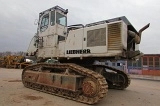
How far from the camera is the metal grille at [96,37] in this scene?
23.6 feet

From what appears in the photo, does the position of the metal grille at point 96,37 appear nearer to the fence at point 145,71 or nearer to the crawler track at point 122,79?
the crawler track at point 122,79

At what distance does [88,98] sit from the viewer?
683 centimetres

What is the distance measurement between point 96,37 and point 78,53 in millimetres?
1108

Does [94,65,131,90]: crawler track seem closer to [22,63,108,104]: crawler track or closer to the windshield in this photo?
[22,63,108,104]: crawler track

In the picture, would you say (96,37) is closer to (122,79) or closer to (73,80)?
(73,80)

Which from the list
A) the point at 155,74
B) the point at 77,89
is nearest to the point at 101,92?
the point at 77,89

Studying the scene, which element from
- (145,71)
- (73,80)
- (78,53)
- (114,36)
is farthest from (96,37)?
(145,71)

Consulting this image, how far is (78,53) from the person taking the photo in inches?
314

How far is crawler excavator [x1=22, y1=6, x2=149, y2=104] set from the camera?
6777mm

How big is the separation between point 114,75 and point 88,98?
11.5 feet

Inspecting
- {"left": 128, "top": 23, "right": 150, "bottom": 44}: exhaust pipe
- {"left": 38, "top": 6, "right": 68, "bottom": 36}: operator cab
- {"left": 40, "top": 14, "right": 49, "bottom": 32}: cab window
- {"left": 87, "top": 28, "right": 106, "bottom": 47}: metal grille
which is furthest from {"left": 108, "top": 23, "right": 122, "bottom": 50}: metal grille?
{"left": 40, "top": 14, "right": 49, "bottom": 32}: cab window

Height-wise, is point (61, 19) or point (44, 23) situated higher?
point (61, 19)

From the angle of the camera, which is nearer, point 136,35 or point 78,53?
point 136,35

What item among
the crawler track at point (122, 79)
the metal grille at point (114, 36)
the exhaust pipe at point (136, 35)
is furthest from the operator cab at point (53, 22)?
Result: the exhaust pipe at point (136, 35)
